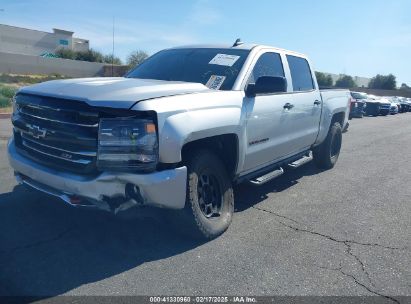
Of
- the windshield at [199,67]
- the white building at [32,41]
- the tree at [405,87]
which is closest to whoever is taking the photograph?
the windshield at [199,67]

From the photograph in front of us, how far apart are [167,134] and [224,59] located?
1916 mm

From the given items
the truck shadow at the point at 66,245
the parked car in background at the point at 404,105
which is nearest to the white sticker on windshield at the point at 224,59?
the truck shadow at the point at 66,245

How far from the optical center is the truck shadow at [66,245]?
336 cm

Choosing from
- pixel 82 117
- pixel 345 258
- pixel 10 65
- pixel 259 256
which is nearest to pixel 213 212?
pixel 259 256

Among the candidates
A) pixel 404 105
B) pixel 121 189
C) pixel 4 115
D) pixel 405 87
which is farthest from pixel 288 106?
pixel 405 87

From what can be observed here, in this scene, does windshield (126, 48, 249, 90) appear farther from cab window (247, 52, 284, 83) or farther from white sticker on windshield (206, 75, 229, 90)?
cab window (247, 52, 284, 83)

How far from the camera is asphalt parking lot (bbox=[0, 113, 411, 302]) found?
3402mm

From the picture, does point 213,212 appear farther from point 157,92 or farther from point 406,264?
point 406,264

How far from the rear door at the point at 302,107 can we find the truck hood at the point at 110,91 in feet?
6.05

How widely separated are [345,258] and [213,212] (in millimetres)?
1384

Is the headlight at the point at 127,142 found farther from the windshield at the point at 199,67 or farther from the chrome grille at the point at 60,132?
A: the windshield at the point at 199,67

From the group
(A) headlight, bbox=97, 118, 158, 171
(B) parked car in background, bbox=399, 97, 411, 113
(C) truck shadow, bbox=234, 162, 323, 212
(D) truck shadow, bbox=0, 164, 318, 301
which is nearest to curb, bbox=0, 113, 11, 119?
(D) truck shadow, bbox=0, 164, 318, 301

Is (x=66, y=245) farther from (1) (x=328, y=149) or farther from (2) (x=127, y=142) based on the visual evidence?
(1) (x=328, y=149)

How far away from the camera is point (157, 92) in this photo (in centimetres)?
384
